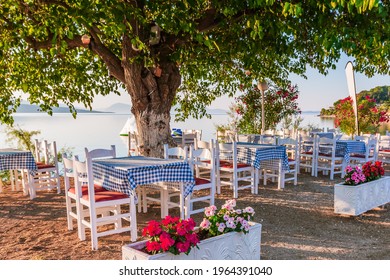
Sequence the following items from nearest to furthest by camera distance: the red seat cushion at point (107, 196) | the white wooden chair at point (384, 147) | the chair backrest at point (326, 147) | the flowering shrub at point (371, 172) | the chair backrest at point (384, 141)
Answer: the red seat cushion at point (107, 196)
the flowering shrub at point (371, 172)
the chair backrest at point (326, 147)
the white wooden chair at point (384, 147)
the chair backrest at point (384, 141)

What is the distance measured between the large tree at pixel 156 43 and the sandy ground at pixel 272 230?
6.53ft

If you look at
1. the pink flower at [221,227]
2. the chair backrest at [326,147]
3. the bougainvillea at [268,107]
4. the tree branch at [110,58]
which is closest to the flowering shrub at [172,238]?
the pink flower at [221,227]

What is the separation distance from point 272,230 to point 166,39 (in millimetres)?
3775

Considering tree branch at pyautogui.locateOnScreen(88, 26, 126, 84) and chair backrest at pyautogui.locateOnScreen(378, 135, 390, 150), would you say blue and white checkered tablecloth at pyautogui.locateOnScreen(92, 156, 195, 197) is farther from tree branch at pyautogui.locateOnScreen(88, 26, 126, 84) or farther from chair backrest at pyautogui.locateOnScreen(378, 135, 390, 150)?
chair backrest at pyautogui.locateOnScreen(378, 135, 390, 150)

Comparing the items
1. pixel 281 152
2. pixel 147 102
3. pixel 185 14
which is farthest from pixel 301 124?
pixel 185 14

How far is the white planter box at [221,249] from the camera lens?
2.93 meters

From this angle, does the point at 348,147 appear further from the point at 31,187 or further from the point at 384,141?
the point at 31,187

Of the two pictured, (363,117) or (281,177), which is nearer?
(281,177)

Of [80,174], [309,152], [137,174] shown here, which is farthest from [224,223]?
[309,152]

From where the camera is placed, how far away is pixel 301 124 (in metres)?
13.5

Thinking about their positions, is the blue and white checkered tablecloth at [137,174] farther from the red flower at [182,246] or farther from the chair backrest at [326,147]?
the chair backrest at [326,147]

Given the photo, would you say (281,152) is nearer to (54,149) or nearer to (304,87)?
(54,149)

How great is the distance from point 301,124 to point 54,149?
8.93m

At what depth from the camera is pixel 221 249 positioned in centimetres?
326
